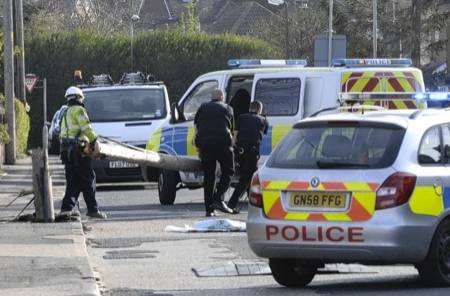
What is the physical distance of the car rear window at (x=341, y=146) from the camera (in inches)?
432

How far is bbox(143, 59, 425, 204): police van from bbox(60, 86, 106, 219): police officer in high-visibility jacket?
2.97 m

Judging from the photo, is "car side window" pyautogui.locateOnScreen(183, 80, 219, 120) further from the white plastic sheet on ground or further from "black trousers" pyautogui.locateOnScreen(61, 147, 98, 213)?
the white plastic sheet on ground

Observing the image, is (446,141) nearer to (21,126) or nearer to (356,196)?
(356,196)

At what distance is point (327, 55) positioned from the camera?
112ft

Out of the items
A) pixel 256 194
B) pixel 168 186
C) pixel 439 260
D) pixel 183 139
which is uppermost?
pixel 256 194

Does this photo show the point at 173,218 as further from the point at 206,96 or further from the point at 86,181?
the point at 206,96

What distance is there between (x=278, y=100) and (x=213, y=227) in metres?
4.15

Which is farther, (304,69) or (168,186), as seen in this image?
(168,186)

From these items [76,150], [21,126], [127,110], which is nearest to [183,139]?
[76,150]

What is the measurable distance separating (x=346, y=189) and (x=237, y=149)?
26.6ft

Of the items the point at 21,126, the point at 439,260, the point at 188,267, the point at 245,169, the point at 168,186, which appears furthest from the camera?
the point at 21,126

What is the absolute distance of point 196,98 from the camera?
823 inches

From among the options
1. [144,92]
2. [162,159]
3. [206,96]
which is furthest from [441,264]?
[144,92]

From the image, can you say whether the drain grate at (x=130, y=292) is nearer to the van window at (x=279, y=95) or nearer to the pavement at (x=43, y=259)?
the pavement at (x=43, y=259)
